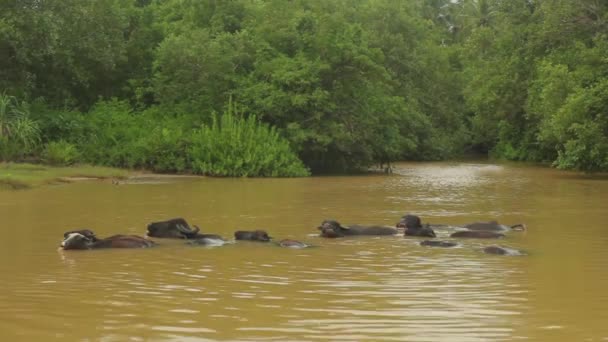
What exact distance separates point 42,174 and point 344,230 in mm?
14909

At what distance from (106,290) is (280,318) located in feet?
7.31

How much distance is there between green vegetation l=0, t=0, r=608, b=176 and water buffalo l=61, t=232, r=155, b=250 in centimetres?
1796

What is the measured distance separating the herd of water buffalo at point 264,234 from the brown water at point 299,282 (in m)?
0.23

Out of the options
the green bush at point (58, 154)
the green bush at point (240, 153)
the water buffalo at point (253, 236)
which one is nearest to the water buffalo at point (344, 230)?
the water buffalo at point (253, 236)

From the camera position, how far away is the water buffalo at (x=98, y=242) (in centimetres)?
1139

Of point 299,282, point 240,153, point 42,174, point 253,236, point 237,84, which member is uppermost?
point 237,84

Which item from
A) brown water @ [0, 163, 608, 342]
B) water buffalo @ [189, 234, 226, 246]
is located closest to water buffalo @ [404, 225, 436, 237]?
brown water @ [0, 163, 608, 342]

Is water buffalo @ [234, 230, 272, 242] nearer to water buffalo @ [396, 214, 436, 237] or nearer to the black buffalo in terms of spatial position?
the black buffalo

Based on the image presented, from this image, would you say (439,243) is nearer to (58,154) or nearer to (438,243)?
(438,243)

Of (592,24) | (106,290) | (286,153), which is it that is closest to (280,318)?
(106,290)

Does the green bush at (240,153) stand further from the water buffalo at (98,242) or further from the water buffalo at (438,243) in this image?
the water buffalo at (98,242)

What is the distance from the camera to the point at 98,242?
11656 millimetres

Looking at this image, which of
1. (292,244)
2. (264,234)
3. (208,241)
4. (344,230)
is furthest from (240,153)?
(292,244)

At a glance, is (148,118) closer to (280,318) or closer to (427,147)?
(427,147)
